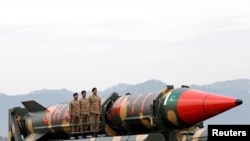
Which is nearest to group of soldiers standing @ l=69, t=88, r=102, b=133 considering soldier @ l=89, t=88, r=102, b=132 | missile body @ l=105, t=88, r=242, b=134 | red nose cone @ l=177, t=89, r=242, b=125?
soldier @ l=89, t=88, r=102, b=132

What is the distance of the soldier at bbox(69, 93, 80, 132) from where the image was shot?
1830 cm

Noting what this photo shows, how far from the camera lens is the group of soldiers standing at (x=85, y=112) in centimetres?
1777

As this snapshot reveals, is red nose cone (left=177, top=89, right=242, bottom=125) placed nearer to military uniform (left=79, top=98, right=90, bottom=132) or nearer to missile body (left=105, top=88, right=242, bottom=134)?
missile body (left=105, top=88, right=242, bottom=134)

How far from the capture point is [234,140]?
1172cm

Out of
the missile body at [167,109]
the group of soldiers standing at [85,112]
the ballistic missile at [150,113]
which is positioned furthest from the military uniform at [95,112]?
the missile body at [167,109]

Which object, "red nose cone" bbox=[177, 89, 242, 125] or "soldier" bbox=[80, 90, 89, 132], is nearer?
"red nose cone" bbox=[177, 89, 242, 125]

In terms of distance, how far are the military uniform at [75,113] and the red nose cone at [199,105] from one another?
3544mm

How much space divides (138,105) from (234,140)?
208 inches

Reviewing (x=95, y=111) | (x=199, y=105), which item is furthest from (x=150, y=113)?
(x=95, y=111)

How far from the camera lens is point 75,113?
60.1ft

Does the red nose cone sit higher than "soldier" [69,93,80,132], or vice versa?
the red nose cone

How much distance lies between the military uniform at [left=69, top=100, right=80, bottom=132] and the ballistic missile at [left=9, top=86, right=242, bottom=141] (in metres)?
0.36

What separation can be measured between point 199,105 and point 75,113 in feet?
13.6

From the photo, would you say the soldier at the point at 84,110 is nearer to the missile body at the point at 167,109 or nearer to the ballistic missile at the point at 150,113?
the ballistic missile at the point at 150,113
